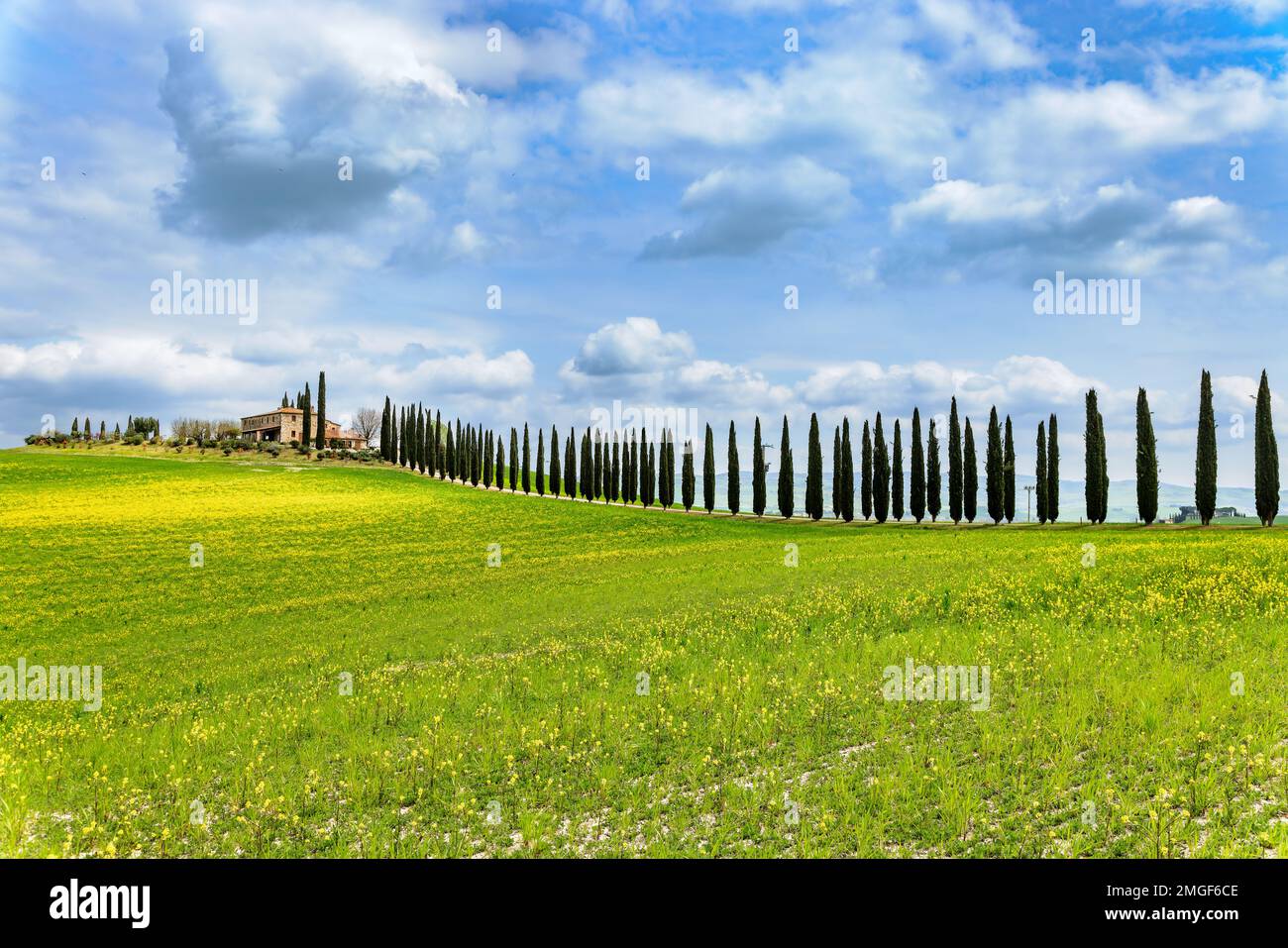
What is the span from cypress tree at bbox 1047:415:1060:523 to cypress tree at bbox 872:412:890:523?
1658cm

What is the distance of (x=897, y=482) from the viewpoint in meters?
84.1

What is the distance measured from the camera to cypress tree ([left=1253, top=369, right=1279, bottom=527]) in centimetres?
6931

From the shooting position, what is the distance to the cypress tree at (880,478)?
85.2 metres

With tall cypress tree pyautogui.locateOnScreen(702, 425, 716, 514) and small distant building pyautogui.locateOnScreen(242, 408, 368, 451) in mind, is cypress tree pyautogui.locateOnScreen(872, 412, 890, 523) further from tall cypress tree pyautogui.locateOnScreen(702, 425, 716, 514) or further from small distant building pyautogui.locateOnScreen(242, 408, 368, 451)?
small distant building pyautogui.locateOnScreen(242, 408, 368, 451)

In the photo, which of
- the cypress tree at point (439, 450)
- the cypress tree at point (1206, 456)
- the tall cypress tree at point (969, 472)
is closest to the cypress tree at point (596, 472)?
the cypress tree at point (439, 450)

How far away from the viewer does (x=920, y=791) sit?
9.87 meters

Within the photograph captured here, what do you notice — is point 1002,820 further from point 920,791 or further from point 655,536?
point 655,536

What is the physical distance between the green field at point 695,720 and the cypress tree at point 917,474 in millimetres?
49127

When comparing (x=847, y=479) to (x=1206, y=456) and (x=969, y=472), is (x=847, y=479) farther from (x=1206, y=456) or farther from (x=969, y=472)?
(x=1206, y=456)

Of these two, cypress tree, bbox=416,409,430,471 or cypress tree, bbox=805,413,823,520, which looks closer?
cypress tree, bbox=805,413,823,520

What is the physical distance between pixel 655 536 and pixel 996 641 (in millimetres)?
49822

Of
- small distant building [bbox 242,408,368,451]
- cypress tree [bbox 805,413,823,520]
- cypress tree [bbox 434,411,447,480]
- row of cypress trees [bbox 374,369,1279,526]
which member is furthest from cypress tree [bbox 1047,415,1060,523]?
small distant building [bbox 242,408,368,451]

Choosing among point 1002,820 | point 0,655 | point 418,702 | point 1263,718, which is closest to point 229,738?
point 418,702
